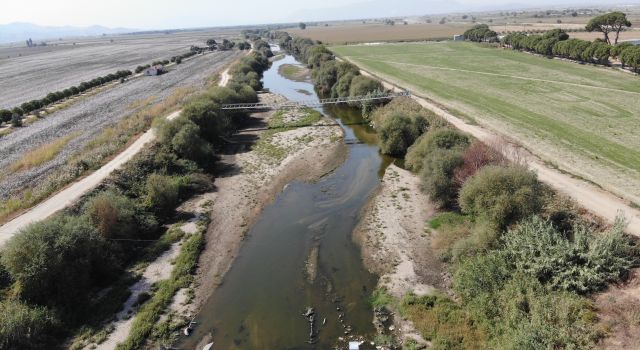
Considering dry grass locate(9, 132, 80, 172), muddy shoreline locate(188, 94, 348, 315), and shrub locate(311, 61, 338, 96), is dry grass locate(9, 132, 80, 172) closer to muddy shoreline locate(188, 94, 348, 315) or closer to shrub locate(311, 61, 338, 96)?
muddy shoreline locate(188, 94, 348, 315)

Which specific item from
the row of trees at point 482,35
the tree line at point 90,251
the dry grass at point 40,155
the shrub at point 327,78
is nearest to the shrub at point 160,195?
the tree line at point 90,251

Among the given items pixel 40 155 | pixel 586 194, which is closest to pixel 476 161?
pixel 586 194

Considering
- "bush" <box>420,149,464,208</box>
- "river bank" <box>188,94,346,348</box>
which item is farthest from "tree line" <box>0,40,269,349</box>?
"bush" <box>420,149,464,208</box>

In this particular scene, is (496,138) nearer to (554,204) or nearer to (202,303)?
(554,204)

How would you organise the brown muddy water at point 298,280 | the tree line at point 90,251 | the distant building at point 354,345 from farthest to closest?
the brown muddy water at point 298,280 < the tree line at point 90,251 < the distant building at point 354,345

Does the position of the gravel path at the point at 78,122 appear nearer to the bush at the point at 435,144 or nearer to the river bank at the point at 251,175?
the river bank at the point at 251,175

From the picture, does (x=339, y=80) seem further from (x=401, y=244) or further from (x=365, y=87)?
(x=401, y=244)
